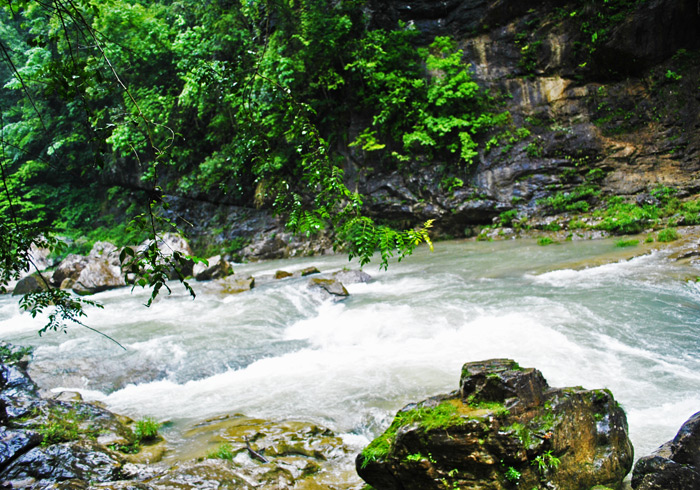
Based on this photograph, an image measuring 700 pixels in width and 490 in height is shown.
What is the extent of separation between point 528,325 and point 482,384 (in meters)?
3.51

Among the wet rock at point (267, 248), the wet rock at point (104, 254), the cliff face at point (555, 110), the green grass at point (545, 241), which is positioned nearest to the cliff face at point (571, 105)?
the cliff face at point (555, 110)

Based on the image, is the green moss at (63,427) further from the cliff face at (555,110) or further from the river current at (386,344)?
the cliff face at (555,110)

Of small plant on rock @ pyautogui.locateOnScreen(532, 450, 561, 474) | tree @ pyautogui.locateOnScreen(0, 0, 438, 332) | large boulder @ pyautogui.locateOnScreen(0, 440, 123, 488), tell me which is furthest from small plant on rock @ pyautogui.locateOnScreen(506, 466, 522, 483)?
tree @ pyautogui.locateOnScreen(0, 0, 438, 332)

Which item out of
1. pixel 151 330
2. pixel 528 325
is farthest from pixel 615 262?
pixel 151 330

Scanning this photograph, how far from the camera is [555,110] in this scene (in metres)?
15.7

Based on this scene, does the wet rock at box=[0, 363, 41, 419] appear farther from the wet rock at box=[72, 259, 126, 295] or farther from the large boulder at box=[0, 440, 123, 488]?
the wet rock at box=[72, 259, 126, 295]

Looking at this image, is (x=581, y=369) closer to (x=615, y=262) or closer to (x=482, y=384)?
(x=482, y=384)

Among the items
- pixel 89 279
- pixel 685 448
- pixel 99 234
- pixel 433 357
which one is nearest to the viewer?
pixel 685 448

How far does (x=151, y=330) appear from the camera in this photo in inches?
314

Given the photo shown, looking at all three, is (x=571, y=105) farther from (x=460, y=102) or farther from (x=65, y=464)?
(x=65, y=464)

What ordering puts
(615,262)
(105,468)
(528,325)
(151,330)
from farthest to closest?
(615,262) < (151,330) < (528,325) < (105,468)

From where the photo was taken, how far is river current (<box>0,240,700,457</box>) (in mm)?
4723

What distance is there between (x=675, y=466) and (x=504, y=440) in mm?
968

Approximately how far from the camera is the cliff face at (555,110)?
14156 mm
